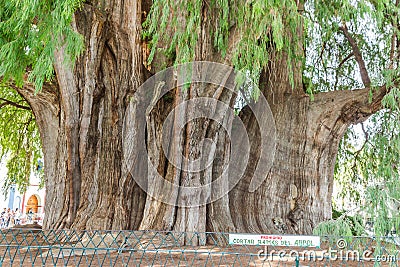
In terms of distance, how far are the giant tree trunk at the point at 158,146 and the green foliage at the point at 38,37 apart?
1.07 m

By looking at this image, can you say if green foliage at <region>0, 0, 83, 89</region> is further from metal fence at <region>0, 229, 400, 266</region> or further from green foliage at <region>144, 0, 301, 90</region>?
metal fence at <region>0, 229, 400, 266</region>

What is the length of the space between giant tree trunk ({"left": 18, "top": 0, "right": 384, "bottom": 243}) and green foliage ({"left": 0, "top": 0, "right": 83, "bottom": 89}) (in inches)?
42.2

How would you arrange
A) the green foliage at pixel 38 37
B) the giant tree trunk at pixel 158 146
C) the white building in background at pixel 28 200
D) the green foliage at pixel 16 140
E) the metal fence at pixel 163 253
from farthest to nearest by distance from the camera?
the white building in background at pixel 28 200, the green foliage at pixel 16 140, the giant tree trunk at pixel 158 146, the metal fence at pixel 163 253, the green foliage at pixel 38 37

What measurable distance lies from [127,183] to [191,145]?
3.08ft

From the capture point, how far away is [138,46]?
16.6 feet

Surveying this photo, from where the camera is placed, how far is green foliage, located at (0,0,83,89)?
2965 millimetres

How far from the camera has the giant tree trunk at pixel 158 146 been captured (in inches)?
178

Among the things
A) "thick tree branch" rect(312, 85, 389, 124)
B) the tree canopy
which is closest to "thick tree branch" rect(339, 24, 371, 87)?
the tree canopy

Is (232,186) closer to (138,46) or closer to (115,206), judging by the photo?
(115,206)

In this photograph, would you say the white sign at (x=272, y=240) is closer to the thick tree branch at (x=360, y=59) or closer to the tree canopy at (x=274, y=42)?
the tree canopy at (x=274, y=42)

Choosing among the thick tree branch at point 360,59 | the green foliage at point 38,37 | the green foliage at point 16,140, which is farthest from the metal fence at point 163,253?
the green foliage at point 16,140

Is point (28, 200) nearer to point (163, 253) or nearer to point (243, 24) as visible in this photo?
point (163, 253)

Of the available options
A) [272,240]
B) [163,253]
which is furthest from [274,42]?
[163,253]

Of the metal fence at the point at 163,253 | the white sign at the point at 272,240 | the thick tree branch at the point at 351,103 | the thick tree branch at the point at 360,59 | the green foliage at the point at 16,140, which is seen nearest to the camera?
the white sign at the point at 272,240
